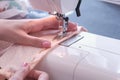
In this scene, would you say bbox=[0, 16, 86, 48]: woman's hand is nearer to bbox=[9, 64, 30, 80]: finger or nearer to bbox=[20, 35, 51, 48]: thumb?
bbox=[20, 35, 51, 48]: thumb

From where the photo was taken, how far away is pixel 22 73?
73cm

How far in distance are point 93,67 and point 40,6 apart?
0.36 meters

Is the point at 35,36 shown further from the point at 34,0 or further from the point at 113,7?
the point at 113,7

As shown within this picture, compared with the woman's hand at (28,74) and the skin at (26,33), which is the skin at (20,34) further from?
the woman's hand at (28,74)

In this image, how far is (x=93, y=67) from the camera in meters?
0.71

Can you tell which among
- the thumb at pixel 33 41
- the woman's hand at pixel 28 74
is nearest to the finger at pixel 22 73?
the woman's hand at pixel 28 74

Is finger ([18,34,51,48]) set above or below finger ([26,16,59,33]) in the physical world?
below

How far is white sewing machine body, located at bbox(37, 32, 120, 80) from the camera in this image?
0.70m

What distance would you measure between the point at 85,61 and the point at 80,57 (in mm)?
30

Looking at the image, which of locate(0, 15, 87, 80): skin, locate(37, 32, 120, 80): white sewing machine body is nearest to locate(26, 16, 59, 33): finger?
locate(0, 15, 87, 80): skin

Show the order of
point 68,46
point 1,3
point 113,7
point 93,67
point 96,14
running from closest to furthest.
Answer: point 93,67
point 68,46
point 1,3
point 96,14
point 113,7

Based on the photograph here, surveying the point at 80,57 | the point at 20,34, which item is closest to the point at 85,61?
the point at 80,57

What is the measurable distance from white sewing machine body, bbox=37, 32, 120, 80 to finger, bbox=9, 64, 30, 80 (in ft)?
0.20

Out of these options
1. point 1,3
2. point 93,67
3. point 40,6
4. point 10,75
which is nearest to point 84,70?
point 93,67
